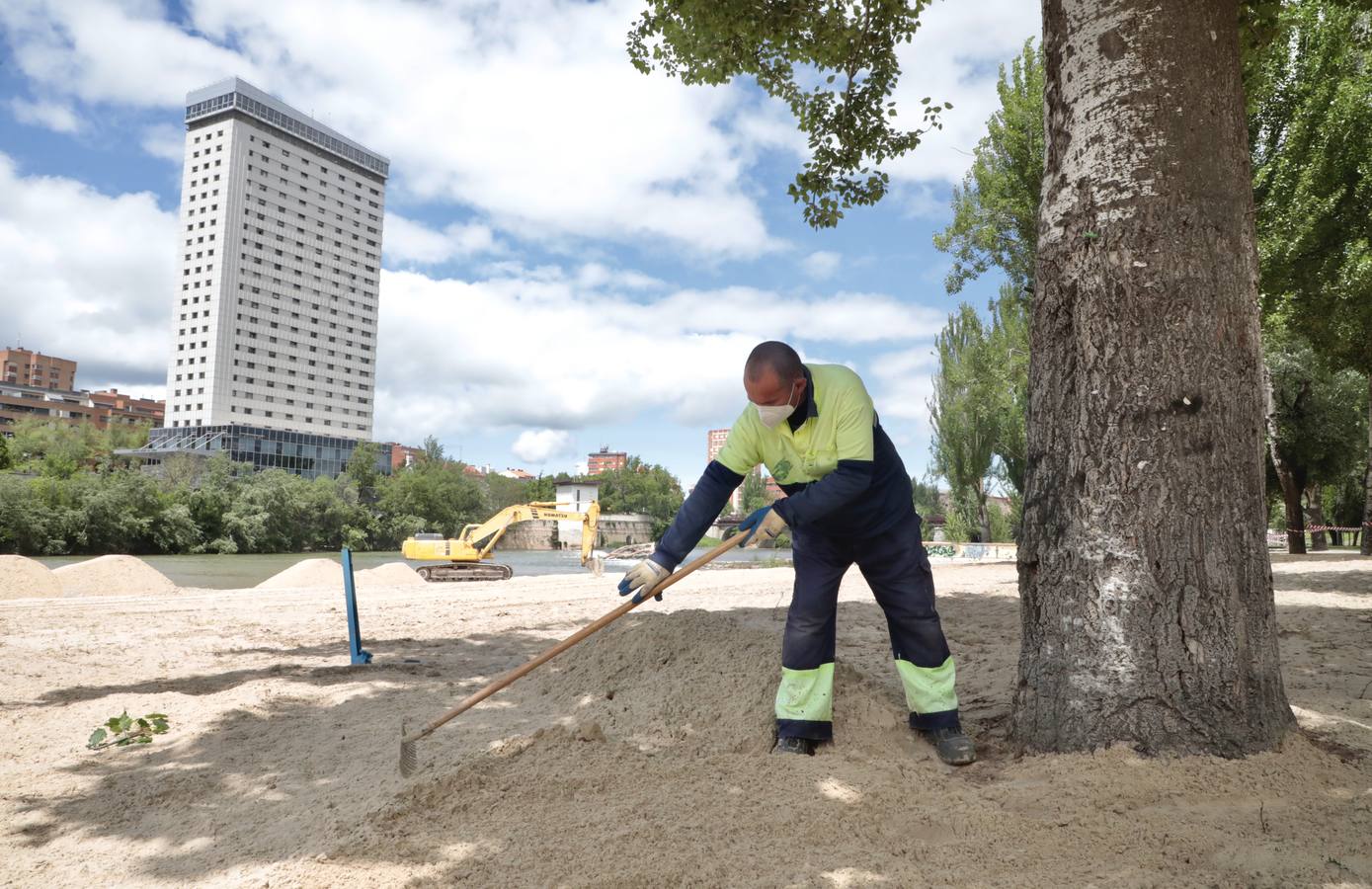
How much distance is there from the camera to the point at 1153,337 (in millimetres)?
2729

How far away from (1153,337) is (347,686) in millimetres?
4597

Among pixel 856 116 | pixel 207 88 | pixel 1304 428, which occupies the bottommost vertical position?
pixel 1304 428

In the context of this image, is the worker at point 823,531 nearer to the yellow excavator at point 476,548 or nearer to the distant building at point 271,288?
the yellow excavator at point 476,548

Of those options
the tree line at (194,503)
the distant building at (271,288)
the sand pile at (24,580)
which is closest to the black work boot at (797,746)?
the sand pile at (24,580)

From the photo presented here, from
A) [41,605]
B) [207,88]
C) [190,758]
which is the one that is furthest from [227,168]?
[190,758]

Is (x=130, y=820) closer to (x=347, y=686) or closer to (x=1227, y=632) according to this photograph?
(x=347, y=686)

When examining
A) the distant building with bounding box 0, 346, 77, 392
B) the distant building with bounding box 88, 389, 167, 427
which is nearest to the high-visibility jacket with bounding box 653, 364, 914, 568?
the distant building with bounding box 88, 389, 167, 427

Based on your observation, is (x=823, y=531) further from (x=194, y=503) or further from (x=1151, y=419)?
(x=194, y=503)

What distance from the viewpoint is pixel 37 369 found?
144750 mm

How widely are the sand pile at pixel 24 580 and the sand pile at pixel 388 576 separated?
14.9 ft

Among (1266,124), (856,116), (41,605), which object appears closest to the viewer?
(856,116)

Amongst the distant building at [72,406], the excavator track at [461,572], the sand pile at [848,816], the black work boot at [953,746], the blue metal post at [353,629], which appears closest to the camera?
the sand pile at [848,816]

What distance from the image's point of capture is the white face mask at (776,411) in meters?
3.13

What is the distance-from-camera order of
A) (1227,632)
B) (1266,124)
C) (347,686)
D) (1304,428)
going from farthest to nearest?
(1304,428)
(1266,124)
(347,686)
(1227,632)
